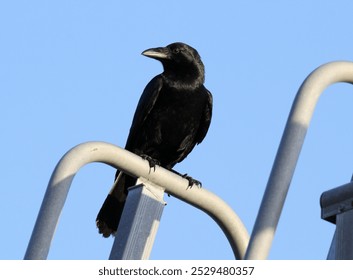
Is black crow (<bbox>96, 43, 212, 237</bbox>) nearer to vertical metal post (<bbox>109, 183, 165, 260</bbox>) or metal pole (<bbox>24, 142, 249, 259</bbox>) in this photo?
metal pole (<bbox>24, 142, 249, 259</bbox>)

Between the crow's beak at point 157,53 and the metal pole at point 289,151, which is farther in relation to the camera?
the crow's beak at point 157,53

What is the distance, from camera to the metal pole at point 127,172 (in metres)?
3.74

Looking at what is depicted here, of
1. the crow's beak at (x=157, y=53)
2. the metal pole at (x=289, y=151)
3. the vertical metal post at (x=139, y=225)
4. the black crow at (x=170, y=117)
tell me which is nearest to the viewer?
the metal pole at (x=289, y=151)

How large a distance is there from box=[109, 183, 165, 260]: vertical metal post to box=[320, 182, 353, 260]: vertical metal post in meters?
0.97

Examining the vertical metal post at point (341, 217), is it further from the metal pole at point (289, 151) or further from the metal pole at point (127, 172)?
the metal pole at point (127, 172)

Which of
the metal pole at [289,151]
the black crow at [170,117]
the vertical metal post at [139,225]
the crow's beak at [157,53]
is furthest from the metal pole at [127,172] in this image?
the crow's beak at [157,53]

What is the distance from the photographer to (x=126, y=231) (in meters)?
4.12

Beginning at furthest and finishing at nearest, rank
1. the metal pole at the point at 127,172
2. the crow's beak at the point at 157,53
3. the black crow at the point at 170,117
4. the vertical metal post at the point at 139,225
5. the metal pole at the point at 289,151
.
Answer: the crow's beak at the point at 157,53
the black crow at the point at 170,117
the vertical metal post at the point at 139,225
the metal pole at the point at 127,172
the metal pole at the point at 289,151

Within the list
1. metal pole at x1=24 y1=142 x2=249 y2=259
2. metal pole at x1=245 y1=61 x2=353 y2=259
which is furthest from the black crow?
metal pole at x1=245 y1=61 x2=353 y2=259

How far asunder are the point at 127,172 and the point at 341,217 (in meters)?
1.41

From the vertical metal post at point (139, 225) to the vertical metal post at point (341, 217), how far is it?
38.1 inches
